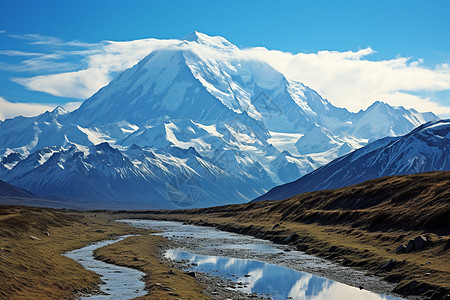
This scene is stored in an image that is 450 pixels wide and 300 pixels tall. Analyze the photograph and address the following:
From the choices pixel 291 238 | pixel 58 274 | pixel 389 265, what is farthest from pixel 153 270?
pixel 291 238

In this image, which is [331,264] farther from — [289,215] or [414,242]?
[289,215]

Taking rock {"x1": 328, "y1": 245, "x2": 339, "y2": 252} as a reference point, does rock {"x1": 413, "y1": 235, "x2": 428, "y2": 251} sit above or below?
above

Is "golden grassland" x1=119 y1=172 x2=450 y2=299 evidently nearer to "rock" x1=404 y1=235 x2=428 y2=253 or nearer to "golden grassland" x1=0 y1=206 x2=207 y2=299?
"rock" x1=404 y1=235 x2=428 y2=253

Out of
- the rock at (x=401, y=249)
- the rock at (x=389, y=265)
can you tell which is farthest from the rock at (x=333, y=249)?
the rock at (x=389, y=265)

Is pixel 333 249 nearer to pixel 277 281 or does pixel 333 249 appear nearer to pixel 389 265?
pixel 389 265

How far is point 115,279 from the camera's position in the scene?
51.2 metres

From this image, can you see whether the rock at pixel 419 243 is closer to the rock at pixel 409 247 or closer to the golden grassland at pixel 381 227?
the rock at pixel 409 247

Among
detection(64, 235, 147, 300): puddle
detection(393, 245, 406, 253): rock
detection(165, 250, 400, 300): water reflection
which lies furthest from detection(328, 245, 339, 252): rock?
detection(64, 235, 147, 300): puddle

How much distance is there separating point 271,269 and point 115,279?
20864 mm

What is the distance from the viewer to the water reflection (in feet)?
154

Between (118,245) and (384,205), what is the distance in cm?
4989

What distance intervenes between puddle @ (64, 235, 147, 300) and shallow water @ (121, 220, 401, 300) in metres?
9.68

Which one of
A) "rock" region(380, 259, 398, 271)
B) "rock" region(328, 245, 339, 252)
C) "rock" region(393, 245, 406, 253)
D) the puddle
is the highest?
"rock" region(393, 245, 406, 253)

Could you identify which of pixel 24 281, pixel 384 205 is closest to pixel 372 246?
pixel 384 205
